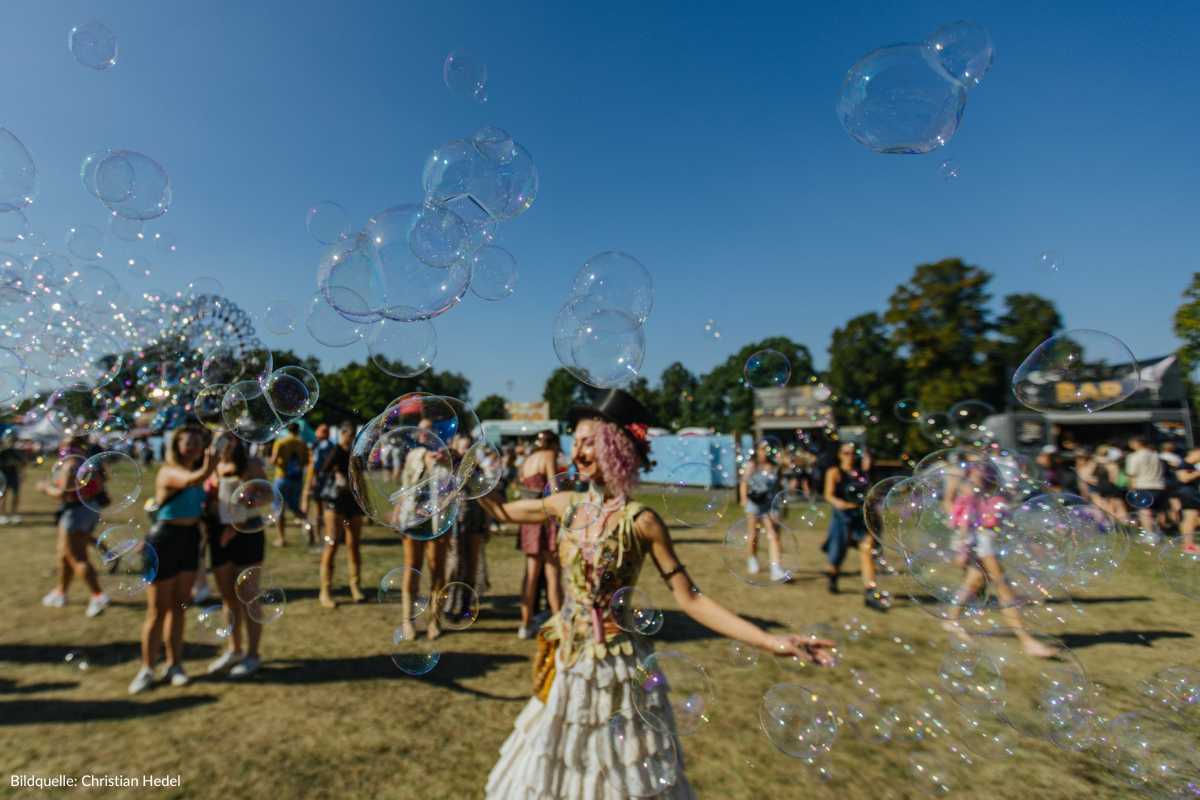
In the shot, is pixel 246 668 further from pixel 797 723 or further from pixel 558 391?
pixel 558 391

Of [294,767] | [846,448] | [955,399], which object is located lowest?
[294,767]

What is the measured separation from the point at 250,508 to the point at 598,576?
3.28 m

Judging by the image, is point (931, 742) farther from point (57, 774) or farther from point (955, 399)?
point (955, 399)

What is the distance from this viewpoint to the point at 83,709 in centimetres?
402

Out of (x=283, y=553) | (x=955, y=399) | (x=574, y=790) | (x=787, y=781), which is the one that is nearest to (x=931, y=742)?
(x=787, y=781)

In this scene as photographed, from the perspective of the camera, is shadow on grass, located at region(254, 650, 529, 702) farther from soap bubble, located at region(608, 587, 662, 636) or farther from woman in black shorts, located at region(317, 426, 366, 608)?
soap bubble, located at region(608, 587, 662, 636)

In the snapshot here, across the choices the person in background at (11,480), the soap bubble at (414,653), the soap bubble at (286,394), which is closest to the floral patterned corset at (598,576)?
the soap bubble at (414,653)

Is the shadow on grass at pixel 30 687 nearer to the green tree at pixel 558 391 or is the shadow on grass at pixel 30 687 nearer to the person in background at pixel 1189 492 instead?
the person in background at pixel 1189 492

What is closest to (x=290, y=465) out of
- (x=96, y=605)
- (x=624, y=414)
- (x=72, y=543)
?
(x=72, y=543)

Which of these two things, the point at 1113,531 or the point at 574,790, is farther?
the point at 1113,531

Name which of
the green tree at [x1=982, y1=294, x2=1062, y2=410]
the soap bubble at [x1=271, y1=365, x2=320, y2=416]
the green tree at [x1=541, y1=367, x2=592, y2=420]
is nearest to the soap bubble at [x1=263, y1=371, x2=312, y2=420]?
the soap bubble at [x1=271, y1=365, x2=320, y2=416]

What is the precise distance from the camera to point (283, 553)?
9.29 metres

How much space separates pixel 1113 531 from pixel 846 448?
2975 mm

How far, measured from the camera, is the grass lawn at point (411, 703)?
3.33m
